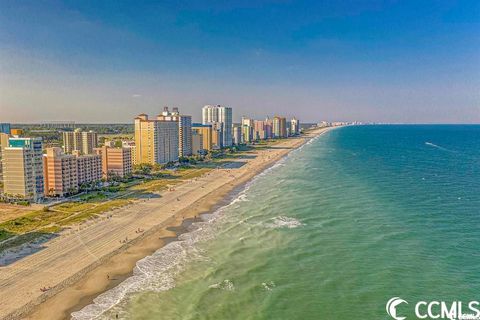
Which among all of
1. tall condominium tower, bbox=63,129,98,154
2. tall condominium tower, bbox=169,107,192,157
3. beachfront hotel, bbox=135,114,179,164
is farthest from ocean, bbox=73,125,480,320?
tall condominium tower, bbox=63,129,98,154

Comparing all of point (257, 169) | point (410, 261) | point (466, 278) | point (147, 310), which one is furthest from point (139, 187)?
point (466, 278)

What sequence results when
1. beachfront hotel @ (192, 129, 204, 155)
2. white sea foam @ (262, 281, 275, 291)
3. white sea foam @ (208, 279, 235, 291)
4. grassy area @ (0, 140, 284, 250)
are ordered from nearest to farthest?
white sea foam @ (262, 281, 275, 291)
white sea foam @ (208, 279, 235, 291)
grassy area @ (0, 140, 284, 250)
beachfront hotel @ (192, 129, 204, 155)

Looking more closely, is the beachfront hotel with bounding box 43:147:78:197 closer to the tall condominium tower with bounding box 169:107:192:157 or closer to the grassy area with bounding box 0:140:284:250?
the grassy area with bounding box 0:140:284:250

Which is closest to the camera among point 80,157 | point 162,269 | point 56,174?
point 162,269

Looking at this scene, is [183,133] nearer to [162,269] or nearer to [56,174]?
[56,174]

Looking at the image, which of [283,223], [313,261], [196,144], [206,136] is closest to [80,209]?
[283,223]

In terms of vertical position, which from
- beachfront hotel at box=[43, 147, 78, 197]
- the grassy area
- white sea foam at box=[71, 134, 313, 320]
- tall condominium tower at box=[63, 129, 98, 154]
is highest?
tall condominium tower at box=[63, 129, 98, 154]
